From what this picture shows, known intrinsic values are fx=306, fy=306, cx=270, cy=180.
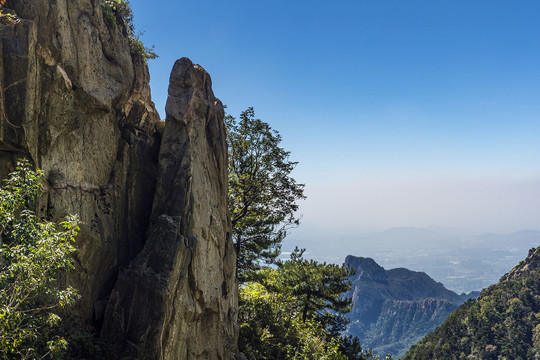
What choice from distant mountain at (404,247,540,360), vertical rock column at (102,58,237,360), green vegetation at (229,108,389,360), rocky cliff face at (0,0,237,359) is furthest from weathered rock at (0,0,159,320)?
distant mountain at (404,247,540,360)

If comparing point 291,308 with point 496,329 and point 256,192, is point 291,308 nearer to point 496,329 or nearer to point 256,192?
point 256,192

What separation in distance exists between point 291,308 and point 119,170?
60.4 feet

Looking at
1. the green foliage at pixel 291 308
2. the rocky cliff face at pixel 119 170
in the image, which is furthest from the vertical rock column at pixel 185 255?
the green foliage at pixel 291 308

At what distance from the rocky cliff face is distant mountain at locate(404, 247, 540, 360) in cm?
10277

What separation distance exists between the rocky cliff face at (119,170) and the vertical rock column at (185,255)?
49mm

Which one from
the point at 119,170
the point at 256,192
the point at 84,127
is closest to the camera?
the point at 84,127

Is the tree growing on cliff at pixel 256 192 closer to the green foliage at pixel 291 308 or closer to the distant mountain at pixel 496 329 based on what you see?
the green foliage at pixel 291 308

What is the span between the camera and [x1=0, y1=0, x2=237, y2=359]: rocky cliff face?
1041 centimetres

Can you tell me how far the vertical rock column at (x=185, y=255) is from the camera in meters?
11.5

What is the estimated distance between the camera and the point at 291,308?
1005 inches

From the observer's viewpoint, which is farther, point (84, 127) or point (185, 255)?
point (185, 255)

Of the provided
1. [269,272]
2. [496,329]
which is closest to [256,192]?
[269,272]

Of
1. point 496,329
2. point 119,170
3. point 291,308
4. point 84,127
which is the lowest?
point 496,329

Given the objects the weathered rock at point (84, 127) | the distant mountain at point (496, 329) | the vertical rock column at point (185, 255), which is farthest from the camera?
the distant mountain at point (496, 329)
